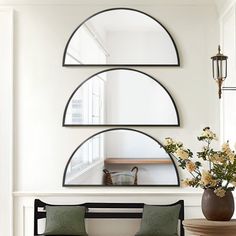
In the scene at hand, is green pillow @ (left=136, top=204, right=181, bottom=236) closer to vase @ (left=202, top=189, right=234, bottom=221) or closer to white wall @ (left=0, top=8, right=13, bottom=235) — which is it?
white wall @ (left=0, top=8, right=13, bottom=235)

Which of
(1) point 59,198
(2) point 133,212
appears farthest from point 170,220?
(1) point 59,198

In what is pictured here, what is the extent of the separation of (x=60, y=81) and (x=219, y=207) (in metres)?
2.12

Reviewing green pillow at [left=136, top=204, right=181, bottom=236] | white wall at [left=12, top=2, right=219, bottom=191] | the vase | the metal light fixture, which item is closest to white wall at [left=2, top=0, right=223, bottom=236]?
white wall at [left=12, top=2, right=219, bottom=191]

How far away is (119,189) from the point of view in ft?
14.4

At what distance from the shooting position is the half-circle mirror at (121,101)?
441 cm

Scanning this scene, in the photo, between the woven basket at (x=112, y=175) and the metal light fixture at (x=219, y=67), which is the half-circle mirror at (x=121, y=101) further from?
the metal light fixture at (x=219, y=67)

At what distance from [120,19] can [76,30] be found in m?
0.39

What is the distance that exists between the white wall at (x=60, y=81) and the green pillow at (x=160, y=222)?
1.01 feet

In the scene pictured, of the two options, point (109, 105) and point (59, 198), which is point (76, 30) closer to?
point (109, 105)

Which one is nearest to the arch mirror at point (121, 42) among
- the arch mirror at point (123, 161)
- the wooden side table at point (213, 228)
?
the arch mirror at point (123, 161)

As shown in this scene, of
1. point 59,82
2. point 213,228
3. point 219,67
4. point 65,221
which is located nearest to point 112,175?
point 65,221

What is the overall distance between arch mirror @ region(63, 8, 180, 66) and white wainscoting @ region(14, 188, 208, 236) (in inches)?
42.9

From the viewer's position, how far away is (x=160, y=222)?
4070mm

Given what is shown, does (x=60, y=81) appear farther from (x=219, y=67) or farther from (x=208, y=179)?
(x=208, y=179)
